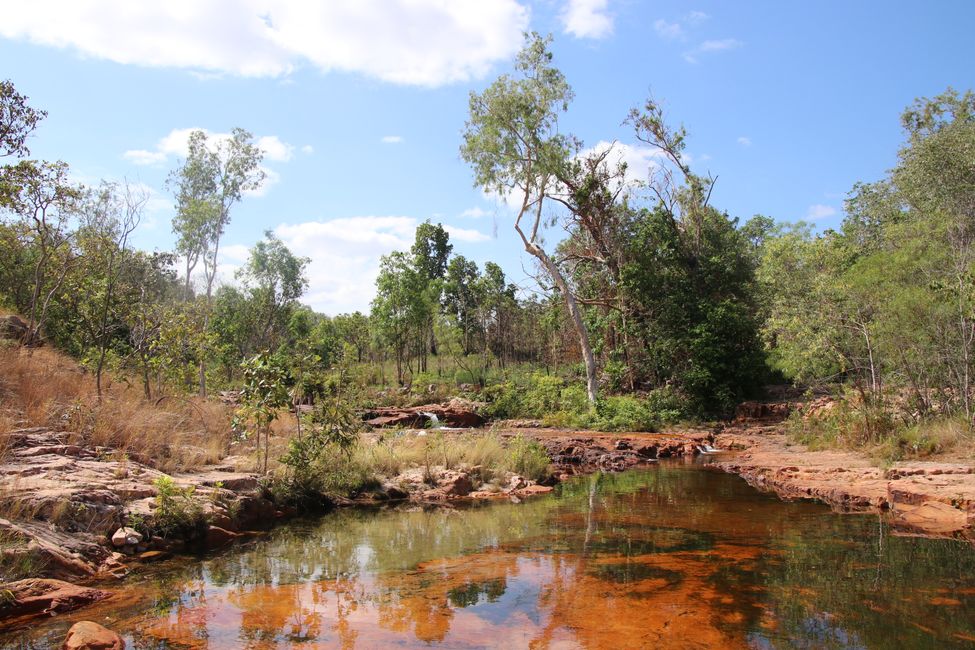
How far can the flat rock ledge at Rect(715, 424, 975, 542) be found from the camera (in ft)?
27.4

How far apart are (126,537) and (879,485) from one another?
11.0m

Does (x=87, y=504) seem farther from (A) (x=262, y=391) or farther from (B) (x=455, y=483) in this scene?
(B) (x=455, y=483)

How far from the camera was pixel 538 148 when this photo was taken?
26641mm

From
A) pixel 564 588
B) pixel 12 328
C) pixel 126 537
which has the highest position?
pixel 12 328

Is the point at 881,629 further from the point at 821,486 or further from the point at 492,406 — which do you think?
the point at 492,406

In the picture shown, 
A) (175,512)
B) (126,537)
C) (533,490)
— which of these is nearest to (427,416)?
(533,490)

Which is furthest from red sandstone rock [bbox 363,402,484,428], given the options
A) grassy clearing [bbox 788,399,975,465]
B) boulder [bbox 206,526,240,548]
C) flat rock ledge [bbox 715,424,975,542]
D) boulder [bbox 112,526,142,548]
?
boulder [bbox 112,526,142,548]

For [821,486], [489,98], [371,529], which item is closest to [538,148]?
[489,98]

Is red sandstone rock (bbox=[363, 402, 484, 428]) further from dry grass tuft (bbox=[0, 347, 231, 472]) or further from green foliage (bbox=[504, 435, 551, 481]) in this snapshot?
dry grass tuft (bbox=[0, 347, 231, 472])

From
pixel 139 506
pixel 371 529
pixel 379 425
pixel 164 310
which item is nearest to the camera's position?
pixel 139 506

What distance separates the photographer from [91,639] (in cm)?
429

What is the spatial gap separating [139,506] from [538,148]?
2229 centimetres

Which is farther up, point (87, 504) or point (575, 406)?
point (575, 406)

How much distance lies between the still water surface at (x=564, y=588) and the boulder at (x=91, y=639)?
0.67ft
